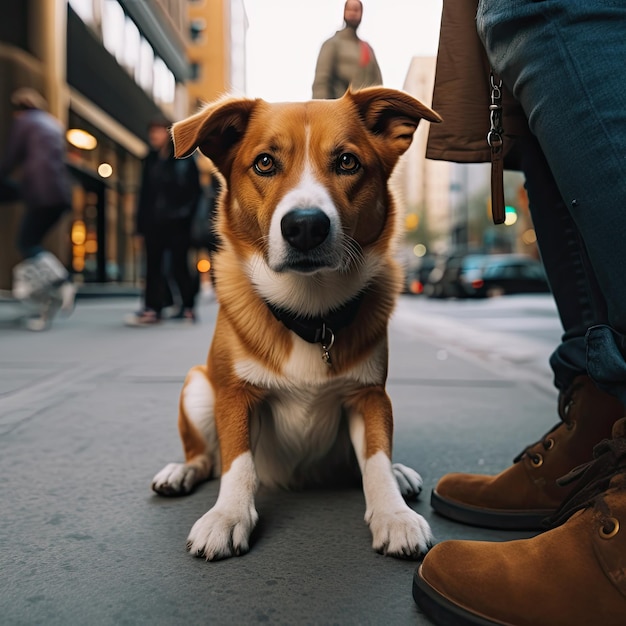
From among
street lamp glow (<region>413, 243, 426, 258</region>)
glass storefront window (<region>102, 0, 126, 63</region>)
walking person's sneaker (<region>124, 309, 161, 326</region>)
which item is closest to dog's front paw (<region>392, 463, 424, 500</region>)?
walking person's sneaker (<region>124, 309, 161, 326</region>)

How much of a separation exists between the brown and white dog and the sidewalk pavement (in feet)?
0.42

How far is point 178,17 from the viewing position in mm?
27453

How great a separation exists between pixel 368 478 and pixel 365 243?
0.72 m

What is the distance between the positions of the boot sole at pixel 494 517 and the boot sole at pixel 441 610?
53 centimetres

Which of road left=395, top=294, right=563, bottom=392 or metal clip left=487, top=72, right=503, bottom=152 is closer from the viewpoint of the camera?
metal clip left=487, top=72, right=503, bottom=152

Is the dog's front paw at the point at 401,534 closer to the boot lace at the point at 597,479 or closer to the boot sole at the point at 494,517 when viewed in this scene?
the boot sole at the point at 494,517

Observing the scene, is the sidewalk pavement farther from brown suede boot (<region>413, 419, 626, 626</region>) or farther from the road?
the road

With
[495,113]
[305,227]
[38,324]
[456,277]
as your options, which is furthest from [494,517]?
[456,277]

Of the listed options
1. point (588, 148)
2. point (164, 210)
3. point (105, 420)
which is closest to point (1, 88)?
point (164, 210)

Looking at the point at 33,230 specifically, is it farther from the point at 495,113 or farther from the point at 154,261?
the point at 495,113

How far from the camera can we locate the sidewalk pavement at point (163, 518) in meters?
1.46

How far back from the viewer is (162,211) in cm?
830

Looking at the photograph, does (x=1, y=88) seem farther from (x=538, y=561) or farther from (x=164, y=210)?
(x=538, y=561)

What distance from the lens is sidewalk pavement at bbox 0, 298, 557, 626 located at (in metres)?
1.46
